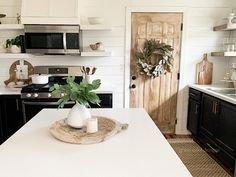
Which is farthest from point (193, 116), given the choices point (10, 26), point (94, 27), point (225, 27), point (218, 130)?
point (10, 26)

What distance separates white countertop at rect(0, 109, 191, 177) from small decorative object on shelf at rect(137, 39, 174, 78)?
209cm

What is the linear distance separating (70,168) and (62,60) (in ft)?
9.49

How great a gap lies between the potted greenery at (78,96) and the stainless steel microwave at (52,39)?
6.31ft

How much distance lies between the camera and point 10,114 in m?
3.37

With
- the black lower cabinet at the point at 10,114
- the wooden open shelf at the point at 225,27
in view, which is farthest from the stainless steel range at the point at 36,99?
the wooden open shelf at the point at 225,27

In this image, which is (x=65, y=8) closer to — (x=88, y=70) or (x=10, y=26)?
(x=10, y=26)

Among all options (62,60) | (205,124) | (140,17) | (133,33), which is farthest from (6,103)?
(205,124)

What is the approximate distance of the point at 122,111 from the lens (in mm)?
2283

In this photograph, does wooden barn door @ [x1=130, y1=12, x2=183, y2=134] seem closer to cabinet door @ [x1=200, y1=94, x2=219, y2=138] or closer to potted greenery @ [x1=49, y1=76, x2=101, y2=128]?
cabinet door @ [x1=200, y1=94, x2=219, y2=138]

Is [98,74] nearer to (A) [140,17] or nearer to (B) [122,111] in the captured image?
(A) [140,17]

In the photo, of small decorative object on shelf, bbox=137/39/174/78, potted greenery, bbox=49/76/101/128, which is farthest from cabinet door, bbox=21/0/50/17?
potted greenery, bbox=49/76/101/128

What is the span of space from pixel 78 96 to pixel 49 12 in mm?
2231

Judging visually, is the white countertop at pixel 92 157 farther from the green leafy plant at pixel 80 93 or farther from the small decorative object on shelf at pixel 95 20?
the small decorative object on shelf at pixel 95 20

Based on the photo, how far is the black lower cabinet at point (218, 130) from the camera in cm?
267
